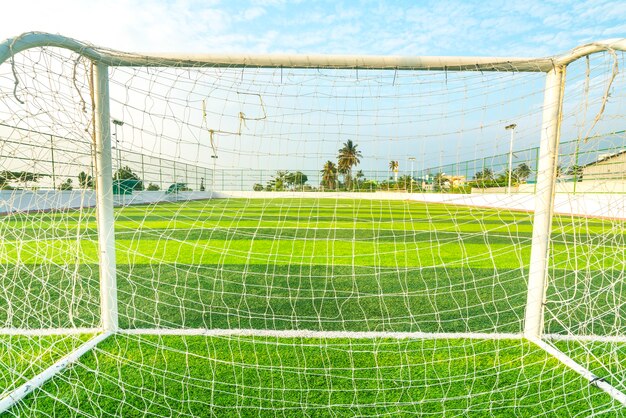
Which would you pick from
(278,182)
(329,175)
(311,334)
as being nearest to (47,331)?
(311,334)

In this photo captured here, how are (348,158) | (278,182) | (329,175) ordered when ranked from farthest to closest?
(278,182) → (329,175) → (348,158)

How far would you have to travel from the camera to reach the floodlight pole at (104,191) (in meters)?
2.12

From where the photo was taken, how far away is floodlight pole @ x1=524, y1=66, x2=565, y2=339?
212 cm

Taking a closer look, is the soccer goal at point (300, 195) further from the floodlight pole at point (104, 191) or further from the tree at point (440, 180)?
the tree at point (440, 180)

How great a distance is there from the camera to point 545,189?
215 cm

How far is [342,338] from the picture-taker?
2.30 metres

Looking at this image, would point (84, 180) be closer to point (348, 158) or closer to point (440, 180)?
point (348, 158)

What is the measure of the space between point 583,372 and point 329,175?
232cm

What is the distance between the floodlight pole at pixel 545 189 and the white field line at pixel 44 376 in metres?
2.92

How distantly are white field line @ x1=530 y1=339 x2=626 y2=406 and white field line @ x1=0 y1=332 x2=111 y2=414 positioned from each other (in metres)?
2.91

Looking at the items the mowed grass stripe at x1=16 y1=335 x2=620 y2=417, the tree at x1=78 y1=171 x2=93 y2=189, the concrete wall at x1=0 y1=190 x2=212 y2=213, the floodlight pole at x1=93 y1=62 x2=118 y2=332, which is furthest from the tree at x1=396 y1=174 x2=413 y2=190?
the tree at x1=78 y1=171 x2=93 y2=189

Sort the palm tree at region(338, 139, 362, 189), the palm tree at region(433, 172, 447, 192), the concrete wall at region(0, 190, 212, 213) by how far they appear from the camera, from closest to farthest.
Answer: the concrete wall at region(0, 190, 212, 213), the palm tree at region(338, 139, 362, 189), the palm tree at region(433, 172, 447, 192)

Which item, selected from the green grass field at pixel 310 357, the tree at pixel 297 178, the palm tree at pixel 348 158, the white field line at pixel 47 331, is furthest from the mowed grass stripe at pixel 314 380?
the tree at pixel 297 178

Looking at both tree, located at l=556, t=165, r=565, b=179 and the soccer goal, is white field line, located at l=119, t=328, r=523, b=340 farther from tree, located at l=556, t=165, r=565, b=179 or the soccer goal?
tree, located at l=556, t=165, r=565, b=179
